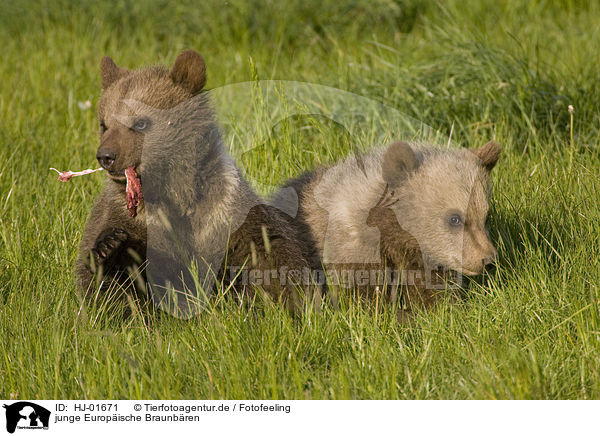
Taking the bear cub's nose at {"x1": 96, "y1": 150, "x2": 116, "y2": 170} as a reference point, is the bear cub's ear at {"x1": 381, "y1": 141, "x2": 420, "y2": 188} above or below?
below

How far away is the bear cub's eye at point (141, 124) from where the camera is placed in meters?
4.09

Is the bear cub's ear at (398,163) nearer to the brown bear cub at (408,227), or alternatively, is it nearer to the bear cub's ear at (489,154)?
the brown bear cub at (408,227)

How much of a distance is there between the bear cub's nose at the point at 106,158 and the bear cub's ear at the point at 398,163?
150cm

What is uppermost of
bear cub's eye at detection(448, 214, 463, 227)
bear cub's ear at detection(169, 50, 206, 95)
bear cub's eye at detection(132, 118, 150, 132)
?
bear cub's ear at detection(169, 50, 206, 95)

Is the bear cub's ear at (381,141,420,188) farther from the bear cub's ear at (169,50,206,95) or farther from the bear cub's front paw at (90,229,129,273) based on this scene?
the bear cub's front paw at (90,229,129,273)

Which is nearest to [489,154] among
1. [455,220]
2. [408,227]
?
[455,220]

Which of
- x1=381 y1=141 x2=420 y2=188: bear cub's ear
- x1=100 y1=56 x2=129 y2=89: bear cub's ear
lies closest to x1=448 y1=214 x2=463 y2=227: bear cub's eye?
x1=381 y1=141 x2=420 y2=188: bear cub's ear

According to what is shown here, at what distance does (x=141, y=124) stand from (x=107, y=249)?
0.69 metres

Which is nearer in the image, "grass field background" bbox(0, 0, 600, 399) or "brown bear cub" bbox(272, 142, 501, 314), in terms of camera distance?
"grass field background" bbox(0, 0, 600, 399)

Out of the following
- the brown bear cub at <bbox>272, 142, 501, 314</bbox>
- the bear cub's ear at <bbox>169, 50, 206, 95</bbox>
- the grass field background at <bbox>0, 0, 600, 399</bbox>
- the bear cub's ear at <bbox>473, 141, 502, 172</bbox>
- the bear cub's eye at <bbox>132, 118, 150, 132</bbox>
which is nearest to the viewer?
the grass field background at <bbox>0, 0, 600, 399</bbox>

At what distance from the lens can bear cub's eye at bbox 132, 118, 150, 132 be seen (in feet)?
13.4

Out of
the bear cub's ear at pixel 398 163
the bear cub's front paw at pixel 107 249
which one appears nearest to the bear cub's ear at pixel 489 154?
the bear cub's ear at pixel 398 163

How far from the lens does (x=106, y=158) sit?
3975 millimetres
